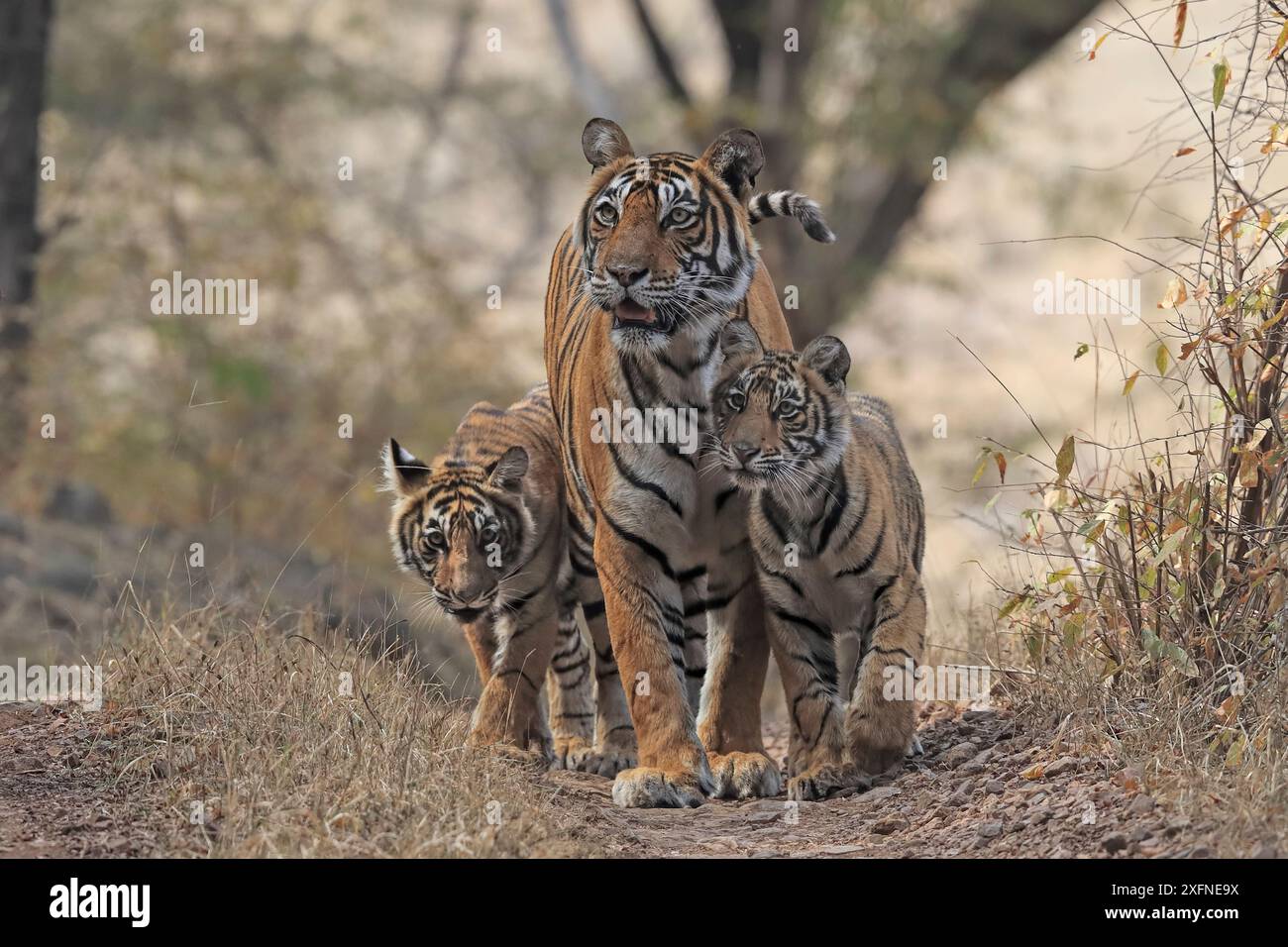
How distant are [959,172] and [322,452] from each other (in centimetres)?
721

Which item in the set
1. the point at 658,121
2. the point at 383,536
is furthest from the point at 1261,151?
the point at 658,121

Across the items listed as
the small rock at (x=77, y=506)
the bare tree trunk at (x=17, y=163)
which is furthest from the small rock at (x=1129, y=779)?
the bare tree trunk at (x=17, y=163)

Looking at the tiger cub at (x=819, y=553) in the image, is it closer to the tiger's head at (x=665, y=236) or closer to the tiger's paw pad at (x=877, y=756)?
the tiger's paw pad at (x=877, y=756)

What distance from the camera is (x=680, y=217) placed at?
5.50 m

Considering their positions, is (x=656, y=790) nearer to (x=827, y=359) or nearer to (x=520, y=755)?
(x=520, y=755)

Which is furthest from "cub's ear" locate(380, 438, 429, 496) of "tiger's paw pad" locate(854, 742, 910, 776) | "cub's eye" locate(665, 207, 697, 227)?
"tiger's paw pad" locate(854, 742, 910, 776)

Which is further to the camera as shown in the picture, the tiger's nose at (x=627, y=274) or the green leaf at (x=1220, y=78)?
the tiger's nose at (x=627, y=274)

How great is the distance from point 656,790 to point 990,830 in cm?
114

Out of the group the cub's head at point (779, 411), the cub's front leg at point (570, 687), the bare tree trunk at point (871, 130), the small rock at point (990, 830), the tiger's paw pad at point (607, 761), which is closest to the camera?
the small rock at point (990, 830)

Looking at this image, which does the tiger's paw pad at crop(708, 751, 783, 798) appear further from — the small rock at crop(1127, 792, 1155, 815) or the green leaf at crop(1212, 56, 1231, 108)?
the green leaf at crop(1212, 56, 1231, 108)

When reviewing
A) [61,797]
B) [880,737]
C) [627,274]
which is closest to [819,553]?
[880,737]

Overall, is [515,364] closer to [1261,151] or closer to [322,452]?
[322,452]

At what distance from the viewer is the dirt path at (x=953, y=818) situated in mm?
4355

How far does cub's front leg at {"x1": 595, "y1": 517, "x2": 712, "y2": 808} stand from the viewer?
5.34m
